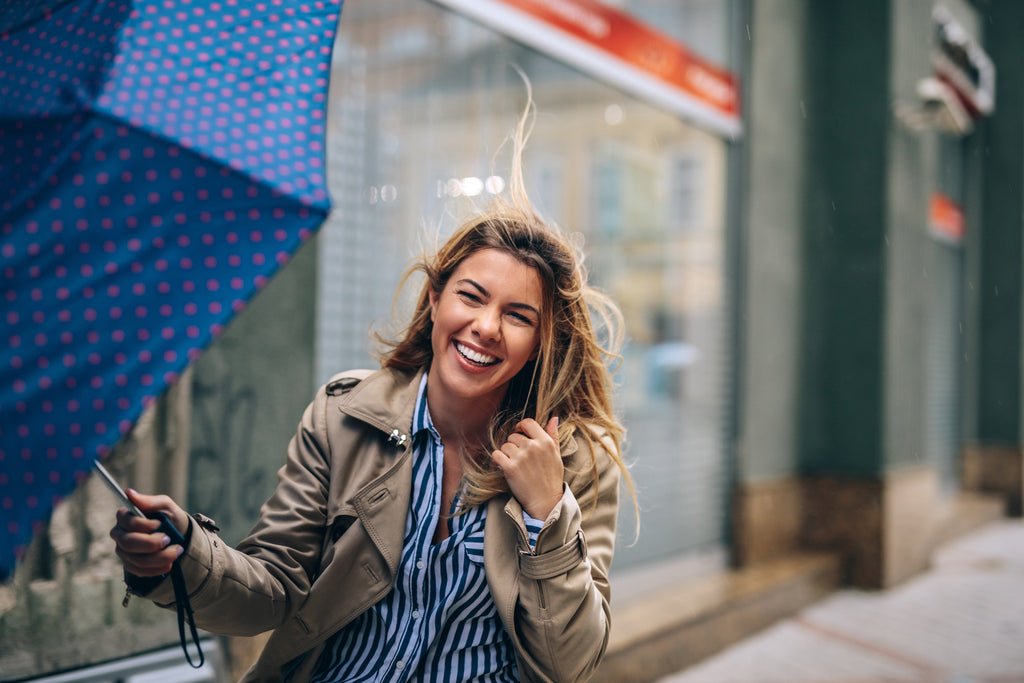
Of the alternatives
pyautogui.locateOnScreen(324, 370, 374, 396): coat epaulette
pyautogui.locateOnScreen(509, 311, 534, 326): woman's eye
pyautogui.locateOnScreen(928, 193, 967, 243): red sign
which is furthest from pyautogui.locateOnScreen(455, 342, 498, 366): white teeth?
pyautogui.locateOnScreen(928, 193, 967, 243): red sign

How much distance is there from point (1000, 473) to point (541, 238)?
37.7 feet

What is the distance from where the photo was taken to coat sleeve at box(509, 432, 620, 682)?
2.10 m

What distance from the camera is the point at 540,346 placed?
2.43 m

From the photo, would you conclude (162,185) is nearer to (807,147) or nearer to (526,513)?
(526,513)

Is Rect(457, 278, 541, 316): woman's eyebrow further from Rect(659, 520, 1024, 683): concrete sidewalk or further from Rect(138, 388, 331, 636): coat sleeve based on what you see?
Rect(659, 520, 1024, 683): concrete sidewalk

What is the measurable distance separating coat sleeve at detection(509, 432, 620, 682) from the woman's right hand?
0.74m

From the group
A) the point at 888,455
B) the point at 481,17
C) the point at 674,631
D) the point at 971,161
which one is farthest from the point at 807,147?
the point at 971,161

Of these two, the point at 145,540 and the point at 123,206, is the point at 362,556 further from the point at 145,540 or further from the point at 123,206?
the point at 123,206

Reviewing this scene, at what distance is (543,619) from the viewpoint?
210cm

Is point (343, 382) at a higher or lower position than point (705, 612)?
higher

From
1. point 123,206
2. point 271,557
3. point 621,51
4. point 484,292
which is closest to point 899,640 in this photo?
point 621,51

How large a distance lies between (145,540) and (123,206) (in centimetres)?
65

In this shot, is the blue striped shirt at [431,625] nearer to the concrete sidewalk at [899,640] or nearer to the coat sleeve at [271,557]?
the coat sleeve at [271,557]

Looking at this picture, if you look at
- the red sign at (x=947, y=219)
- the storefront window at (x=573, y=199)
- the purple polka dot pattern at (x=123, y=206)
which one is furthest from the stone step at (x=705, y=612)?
the red sign at (x=947, y=219)
